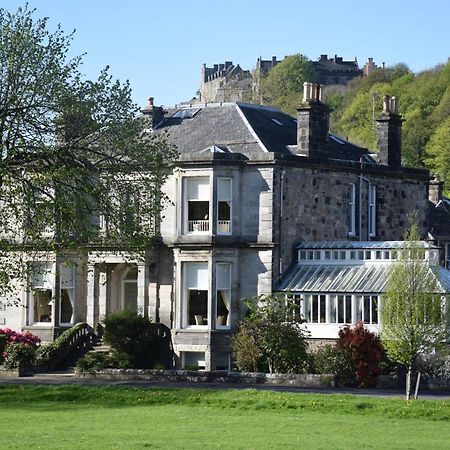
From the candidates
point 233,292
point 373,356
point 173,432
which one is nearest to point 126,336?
point 233,292

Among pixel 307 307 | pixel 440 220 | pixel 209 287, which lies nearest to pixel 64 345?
pixel 209 287

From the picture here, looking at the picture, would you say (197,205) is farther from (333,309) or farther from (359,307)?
(359,307)

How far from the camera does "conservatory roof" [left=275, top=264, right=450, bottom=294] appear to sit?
47.6 m

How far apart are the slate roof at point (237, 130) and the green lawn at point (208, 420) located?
1469 centimetres

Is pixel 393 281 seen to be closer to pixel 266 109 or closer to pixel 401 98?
pixel 266 109

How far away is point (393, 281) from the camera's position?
3791 centimetres

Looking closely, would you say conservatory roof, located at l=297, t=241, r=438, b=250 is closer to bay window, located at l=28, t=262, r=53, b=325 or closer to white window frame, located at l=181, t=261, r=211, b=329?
white window frame, located at l=181, t=261, r=211, b=329

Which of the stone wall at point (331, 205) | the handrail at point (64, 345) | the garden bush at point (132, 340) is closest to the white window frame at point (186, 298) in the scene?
the garden bush at point (132, 340)

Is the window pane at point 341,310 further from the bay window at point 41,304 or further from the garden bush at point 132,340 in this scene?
the bay window at point 41,304

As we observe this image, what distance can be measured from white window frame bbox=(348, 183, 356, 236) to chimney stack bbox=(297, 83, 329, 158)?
2033 mm

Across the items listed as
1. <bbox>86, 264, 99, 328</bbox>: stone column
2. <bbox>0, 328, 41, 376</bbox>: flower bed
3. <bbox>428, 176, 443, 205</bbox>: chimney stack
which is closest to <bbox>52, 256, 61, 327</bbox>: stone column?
<bbox>86, 264, 99, 328</bbox>: stone column

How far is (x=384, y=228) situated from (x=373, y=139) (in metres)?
84.1

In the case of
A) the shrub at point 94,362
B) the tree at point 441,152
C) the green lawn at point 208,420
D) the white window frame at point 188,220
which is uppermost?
the tree at point 441,152

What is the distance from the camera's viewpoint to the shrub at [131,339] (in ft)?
157
